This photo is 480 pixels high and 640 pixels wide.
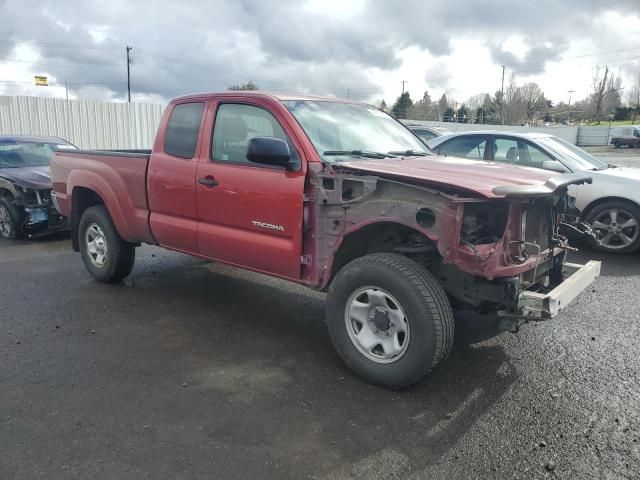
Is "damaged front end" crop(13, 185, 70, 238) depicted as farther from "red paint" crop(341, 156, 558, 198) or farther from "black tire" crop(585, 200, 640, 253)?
"black tire" crop(585, 200, 640, 253)

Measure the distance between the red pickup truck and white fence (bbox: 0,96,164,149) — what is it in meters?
14.2

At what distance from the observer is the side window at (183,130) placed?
4.92 metres

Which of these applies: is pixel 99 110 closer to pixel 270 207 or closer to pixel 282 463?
pixel 270 207

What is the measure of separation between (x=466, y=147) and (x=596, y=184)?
1.98m

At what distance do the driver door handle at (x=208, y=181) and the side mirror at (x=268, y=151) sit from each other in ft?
2.58

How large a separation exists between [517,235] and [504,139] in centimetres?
492

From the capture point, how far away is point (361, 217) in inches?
149

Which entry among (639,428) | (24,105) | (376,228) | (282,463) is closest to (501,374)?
(639,428)

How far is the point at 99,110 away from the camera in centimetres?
1898

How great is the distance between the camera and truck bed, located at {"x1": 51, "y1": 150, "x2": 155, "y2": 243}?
17.6ft

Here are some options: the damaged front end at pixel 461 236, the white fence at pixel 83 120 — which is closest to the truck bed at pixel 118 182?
the damaged front end at pixel 461 236

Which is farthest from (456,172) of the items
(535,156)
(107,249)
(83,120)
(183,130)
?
(83,120)

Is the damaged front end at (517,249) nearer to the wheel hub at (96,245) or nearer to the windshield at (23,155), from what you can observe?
the wheel hub at (96,245)

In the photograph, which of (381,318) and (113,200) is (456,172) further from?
(113,200)
